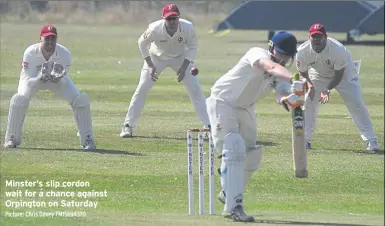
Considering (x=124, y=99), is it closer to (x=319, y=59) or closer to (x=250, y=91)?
(x=319, y=59)

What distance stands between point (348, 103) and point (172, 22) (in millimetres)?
2807

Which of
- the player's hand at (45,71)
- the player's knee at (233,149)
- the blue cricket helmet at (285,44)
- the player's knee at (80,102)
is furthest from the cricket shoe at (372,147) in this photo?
the blue cricket helmet at (285,44)

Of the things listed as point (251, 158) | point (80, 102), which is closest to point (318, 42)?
point (80, 102)

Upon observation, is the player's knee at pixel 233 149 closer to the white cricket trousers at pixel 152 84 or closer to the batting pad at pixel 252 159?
the batting pad at pixel 252 159

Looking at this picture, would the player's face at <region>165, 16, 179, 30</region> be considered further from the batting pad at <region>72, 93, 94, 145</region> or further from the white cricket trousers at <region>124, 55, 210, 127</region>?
the batting pad at <region>72, 93, 94, 145</region>

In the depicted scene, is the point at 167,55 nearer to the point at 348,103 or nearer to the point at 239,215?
the point at 348,103

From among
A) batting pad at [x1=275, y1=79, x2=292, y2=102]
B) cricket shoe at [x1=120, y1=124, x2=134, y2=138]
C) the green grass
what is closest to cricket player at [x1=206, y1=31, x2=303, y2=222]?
batting pad at [x1=275, y1=79, x2=292, y2=102]

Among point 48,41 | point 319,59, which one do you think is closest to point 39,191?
point 48,41

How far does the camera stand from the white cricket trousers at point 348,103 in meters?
17.1

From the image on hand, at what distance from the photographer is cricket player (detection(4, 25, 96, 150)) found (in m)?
16.0

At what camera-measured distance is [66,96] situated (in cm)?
1627

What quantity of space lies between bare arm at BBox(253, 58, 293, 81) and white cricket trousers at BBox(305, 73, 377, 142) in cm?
616

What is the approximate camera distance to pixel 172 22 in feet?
57.4

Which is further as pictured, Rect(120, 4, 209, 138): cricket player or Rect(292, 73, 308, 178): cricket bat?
Rect(120, 4, 209, 138): cricket player
